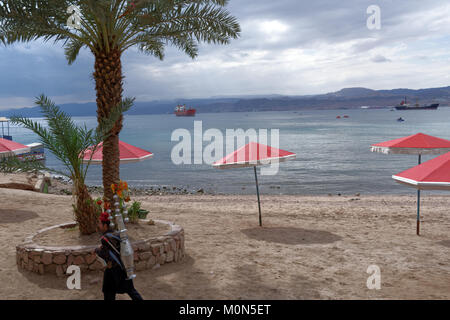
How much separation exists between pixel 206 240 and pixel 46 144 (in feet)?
14.4

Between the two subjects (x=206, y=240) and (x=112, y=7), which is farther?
(x=206, y=240)

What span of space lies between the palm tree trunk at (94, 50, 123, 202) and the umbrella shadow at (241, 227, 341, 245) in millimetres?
4088

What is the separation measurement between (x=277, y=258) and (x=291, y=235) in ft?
7.89

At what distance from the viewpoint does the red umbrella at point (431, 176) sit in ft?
27.4

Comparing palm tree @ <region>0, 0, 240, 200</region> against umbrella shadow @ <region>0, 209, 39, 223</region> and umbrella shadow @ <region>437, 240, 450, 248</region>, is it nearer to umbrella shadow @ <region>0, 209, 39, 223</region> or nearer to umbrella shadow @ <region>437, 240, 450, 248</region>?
umbrella shadow @ <region>0, 209, 39, 223</region>

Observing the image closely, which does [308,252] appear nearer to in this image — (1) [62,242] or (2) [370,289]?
(2) [370,289]

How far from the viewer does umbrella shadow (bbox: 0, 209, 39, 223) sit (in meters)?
11.3

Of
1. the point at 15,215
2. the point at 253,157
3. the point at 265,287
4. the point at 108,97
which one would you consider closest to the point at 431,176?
the point at 253,157

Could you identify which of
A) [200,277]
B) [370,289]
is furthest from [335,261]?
[200,277]

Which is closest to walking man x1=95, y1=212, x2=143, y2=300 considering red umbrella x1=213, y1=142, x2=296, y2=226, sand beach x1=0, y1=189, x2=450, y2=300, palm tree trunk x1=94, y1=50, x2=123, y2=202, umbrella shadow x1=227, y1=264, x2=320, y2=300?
sand beach x1=0, y1=189, x2=450, y2=300

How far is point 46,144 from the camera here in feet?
26.5

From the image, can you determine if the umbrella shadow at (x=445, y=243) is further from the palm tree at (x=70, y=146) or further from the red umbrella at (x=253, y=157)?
the palm tree at (x=70, y=146)

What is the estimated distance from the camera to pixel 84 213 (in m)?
7.82
